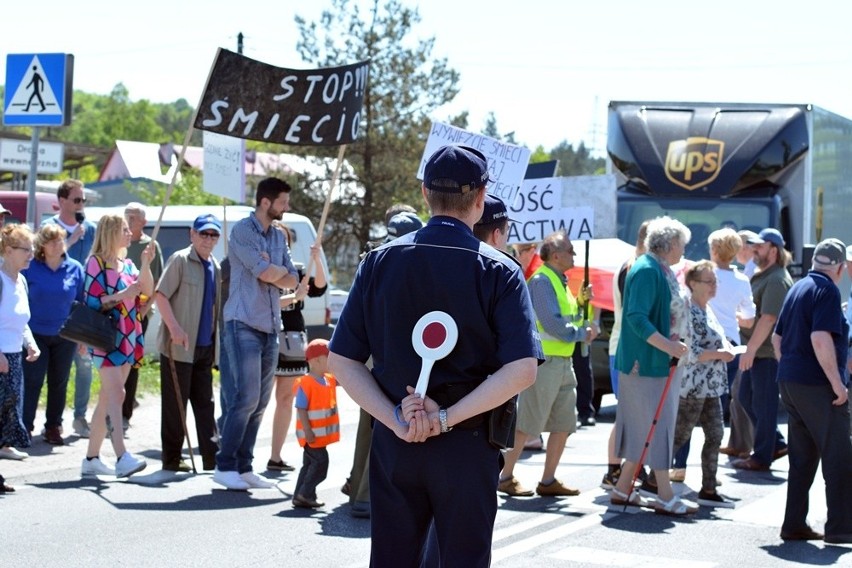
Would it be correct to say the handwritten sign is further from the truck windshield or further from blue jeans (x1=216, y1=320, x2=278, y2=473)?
blue jeans (x1=216, y1=320, x2=278, y2=473)

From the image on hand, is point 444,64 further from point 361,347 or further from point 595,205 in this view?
point 361,347

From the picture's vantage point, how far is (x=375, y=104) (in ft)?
136

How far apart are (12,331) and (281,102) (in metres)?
2.65

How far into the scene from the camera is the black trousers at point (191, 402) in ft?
32.9

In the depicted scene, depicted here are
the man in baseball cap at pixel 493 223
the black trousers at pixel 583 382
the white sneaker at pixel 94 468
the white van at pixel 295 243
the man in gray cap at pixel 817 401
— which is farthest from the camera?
the white van at pixel 295 243

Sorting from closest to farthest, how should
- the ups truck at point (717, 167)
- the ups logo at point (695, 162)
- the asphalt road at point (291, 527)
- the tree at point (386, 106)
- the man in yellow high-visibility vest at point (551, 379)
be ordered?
the asphalt road at point (291, 527) < the man in yellow high-visibility vest at point (551, 379) < the ups truck at point (717, 167) < the ups logo at point (695, 162) < the tree at point (386, 106)

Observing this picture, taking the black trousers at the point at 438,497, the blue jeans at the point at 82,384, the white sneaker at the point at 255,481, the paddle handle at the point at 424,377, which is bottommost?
the white sneaker at the point at 255,481

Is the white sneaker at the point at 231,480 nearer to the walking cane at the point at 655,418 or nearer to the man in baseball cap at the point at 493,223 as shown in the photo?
the walking cane at the point at 655,418

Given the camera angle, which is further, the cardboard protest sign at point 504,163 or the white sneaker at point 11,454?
the cardboard protest sign at point 504,163

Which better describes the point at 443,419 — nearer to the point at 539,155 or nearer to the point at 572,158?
the point at 539,155

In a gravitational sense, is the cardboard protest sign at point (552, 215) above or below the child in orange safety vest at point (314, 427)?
above

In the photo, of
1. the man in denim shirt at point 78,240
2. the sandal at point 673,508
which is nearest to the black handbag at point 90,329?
the man in denim shirt at point 78,240

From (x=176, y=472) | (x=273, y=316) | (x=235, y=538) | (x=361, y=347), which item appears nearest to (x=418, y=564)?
(x=361, y=347)

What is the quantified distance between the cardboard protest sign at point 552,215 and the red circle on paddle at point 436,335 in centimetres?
643
